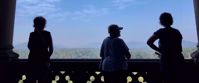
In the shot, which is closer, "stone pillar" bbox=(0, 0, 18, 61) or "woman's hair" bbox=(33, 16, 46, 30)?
"woman's hair" bbox=(33, 16, 46, 30)

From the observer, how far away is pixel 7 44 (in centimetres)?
525

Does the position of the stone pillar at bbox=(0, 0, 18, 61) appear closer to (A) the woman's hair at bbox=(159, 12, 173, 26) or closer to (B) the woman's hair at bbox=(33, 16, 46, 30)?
(B) the woman's hair at bbox=(33, 16, 46, 30)

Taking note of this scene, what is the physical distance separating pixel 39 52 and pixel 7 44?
1168mm

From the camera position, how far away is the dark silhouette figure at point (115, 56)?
4.41 metres

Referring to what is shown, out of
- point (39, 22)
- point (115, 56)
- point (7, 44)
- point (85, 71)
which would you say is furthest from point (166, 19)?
point (7, 44)

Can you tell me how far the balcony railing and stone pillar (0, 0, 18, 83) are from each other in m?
0.09

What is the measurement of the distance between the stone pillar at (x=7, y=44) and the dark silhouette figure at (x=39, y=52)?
95 centimetres

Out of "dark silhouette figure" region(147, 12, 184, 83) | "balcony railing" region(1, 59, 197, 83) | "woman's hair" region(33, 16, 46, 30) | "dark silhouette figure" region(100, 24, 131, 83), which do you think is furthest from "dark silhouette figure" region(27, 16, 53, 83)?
"dark silhouette figure" region(147, 12, 184, 83)

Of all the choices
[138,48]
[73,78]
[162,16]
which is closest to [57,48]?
[73,78]

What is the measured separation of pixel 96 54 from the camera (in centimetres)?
567

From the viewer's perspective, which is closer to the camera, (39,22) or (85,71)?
(39,22)

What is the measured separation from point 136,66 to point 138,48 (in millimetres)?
499

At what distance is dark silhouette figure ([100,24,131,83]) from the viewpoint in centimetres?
441

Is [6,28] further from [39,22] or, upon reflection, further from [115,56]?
[115,56]
